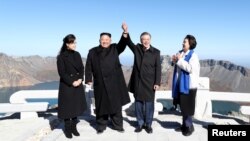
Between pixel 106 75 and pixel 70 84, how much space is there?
624mm

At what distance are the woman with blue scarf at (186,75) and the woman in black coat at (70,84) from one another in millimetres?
1593

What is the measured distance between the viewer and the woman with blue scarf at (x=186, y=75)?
493cm

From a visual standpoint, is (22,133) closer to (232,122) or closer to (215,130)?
(215,130)

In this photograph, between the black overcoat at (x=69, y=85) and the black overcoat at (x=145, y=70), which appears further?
the black overcoat at (x=145, y=70)

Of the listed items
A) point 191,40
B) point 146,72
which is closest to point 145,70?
point 146,72

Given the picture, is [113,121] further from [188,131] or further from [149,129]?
[188,131]

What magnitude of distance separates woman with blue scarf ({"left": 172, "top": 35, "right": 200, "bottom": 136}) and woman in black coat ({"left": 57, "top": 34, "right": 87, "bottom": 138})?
159 centimetres

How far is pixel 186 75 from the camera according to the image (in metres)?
4.99

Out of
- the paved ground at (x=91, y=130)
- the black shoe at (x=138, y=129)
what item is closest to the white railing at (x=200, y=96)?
the paved ground at (x=91, y=130)

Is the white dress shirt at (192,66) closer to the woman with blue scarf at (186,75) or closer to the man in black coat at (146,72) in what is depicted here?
the woman with blue scarf at (186,75)

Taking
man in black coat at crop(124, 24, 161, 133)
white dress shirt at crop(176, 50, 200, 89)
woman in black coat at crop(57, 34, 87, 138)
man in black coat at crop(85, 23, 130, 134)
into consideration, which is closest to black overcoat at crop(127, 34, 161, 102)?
man in black coat at crop(124, 24, 161, 133)

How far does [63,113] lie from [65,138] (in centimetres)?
41

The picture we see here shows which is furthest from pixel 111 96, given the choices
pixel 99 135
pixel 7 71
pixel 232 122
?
pixel 7 71

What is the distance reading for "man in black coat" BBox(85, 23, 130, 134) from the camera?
5246 mm
